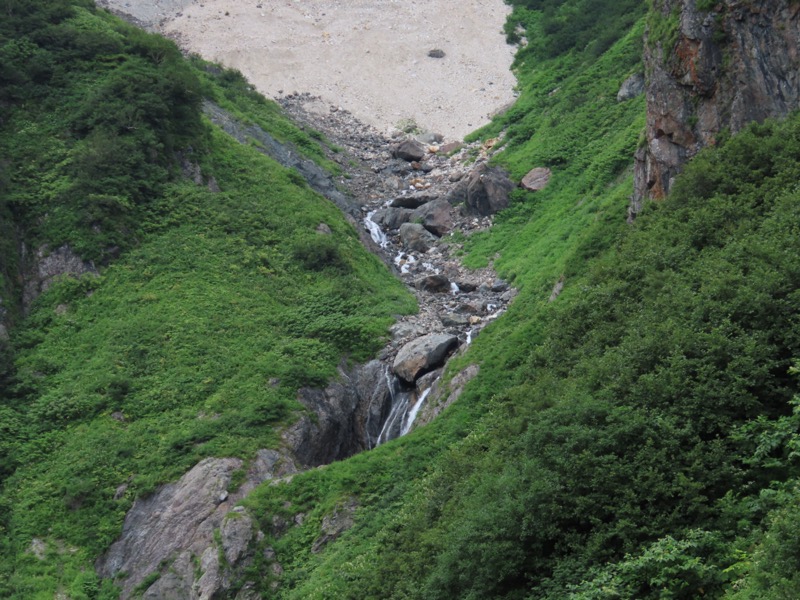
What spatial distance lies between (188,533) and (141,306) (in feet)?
37.3

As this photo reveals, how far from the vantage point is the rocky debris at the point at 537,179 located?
45.2 m

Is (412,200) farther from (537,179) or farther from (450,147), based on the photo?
(450,147)

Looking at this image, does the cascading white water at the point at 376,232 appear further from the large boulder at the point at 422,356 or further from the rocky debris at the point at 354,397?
the large boulder at the point at 422,356

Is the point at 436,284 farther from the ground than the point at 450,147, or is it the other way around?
the point at 450,147

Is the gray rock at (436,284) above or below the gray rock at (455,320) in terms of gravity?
above

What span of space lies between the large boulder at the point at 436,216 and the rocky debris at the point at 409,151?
7.79 metres

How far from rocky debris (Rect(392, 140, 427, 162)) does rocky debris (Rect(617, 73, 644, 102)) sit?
1290cm

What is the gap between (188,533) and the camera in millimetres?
25281

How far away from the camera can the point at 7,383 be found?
30078 mm

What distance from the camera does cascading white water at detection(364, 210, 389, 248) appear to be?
1799 inches

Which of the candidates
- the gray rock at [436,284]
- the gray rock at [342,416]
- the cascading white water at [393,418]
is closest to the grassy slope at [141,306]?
the gray rock at [342,416]

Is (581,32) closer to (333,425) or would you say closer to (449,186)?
(449,186)

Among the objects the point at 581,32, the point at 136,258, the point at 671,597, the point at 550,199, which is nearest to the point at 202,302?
the point at 136,258

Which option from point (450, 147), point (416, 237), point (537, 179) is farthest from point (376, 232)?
point (450, 147)
